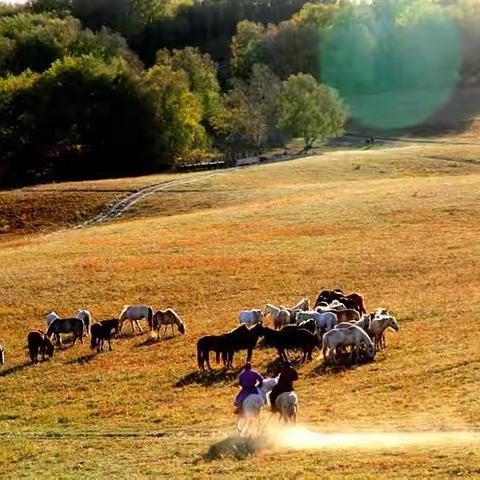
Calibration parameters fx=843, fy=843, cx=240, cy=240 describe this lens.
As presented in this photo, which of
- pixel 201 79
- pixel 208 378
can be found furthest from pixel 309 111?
pixel 208 378

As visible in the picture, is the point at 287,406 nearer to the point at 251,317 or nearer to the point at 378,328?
the point at 378,328

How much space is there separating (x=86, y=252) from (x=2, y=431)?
30.0 meters

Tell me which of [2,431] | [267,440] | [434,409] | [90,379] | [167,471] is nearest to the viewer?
[167,471]

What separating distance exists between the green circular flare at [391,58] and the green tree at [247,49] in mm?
12278

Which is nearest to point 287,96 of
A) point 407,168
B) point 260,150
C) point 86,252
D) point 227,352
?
point 260,150

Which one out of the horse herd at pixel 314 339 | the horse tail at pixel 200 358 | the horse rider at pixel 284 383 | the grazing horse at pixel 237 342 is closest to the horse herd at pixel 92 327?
the horse herd at pixel 314 339

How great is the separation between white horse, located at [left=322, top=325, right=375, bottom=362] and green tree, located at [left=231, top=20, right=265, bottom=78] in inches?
5238

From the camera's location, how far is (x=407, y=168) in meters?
86.2

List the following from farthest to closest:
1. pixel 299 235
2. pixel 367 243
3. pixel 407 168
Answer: pixel 407 168 < pixel 299 235 < pixel 367 243

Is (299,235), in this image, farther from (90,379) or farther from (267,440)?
(267,440)

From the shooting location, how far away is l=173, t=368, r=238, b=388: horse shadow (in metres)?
26.2

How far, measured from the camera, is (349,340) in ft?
88.2

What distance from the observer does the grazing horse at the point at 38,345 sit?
30.5 m

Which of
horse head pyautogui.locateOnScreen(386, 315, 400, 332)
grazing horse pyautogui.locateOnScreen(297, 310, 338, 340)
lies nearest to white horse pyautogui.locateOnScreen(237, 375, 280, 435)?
horse head pyautogui.locateOnScreen(386, 315, 400, 332)
